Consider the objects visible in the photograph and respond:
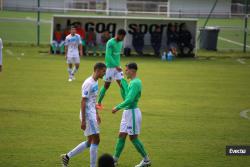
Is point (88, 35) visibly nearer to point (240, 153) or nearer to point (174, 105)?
point (174, 105)

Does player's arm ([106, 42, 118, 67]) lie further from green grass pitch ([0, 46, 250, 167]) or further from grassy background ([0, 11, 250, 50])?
grassy background ([0, 11, 250, 50])

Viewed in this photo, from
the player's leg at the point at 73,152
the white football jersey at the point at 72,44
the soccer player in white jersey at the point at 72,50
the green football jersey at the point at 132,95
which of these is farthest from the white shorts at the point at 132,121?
the white football jersey at the point at 72,44

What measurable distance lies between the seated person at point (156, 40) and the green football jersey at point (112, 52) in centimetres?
1620

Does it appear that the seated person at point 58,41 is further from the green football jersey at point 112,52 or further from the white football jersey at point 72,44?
the green football jersey at point 112,52

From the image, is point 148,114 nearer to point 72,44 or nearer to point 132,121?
point 132,121

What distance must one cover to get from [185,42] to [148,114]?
17853mm

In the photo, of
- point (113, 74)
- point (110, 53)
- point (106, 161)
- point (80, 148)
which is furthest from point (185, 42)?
point (106, 161)

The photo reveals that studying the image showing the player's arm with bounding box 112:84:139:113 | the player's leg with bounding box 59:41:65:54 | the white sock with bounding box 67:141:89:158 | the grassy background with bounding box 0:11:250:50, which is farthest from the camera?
the grassy background with bounding box 0:11:250:50

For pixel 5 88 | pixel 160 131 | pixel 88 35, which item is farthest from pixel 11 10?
pixel 160 131

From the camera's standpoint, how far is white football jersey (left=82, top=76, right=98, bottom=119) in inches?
489

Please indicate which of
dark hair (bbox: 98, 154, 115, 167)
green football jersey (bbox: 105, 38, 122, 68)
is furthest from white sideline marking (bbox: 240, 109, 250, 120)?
dark hair (bbox: 98, 154, 115, 167)

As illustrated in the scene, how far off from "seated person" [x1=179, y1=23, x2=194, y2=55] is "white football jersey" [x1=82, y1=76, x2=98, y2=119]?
24.6m

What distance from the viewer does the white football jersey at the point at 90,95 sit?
12430mm

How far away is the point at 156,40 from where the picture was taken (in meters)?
36.6
